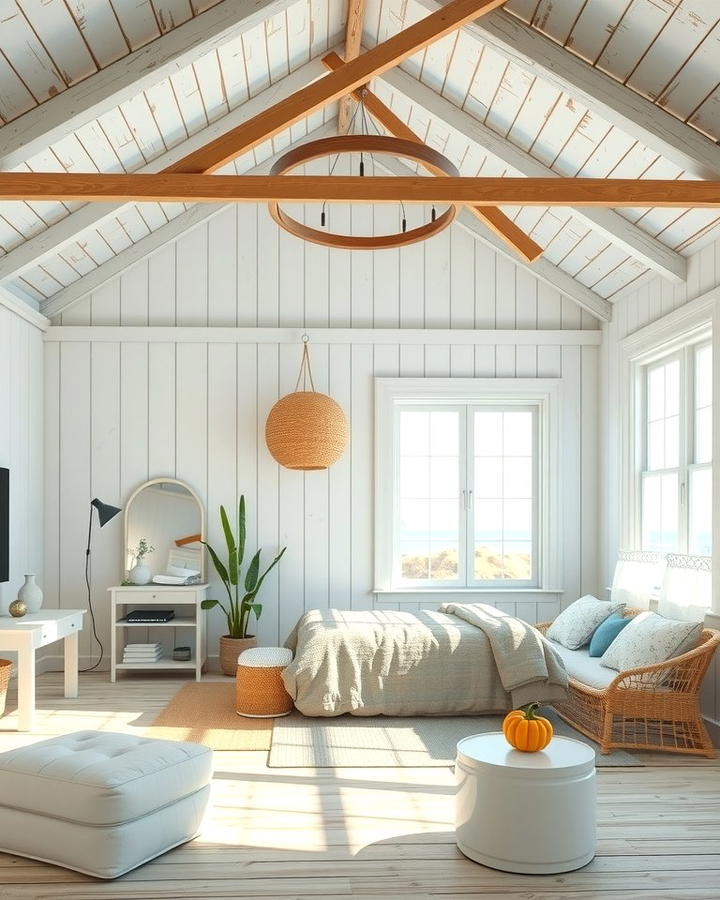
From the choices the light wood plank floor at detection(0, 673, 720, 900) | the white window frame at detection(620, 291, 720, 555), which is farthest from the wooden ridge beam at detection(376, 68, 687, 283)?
the light wood plank floor at detection(0, 673, 720, 900)

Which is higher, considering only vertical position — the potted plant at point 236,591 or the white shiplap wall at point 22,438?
the white shiplap wall at point 22,438

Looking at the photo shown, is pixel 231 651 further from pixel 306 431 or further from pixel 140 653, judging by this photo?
pixel 306 431

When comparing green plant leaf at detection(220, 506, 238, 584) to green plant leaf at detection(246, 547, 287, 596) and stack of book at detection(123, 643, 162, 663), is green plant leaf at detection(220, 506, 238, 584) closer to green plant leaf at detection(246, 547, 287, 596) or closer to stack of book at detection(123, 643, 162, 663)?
green plant leaf at detection(246, 547, 287, 596)

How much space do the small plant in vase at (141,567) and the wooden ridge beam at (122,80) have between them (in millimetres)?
3085

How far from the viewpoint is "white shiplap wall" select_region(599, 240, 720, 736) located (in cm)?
615

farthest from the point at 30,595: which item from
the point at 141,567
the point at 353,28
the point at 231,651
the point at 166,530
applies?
the point at 353,28

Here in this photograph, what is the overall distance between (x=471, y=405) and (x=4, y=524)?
348 centimetres

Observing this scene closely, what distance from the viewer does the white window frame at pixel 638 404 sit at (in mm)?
5891

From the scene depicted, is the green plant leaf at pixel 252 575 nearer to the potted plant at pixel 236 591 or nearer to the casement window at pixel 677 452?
the potted plant at pixel 236 591

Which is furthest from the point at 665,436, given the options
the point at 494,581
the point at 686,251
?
the point at 494,581

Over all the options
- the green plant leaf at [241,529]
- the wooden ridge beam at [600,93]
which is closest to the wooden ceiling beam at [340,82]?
the wooden ridge beam at [600,93]

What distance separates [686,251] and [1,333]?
14.1 feet

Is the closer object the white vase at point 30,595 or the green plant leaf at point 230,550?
the white vase at point 30,595

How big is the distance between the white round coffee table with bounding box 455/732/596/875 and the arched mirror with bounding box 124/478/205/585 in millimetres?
3984
